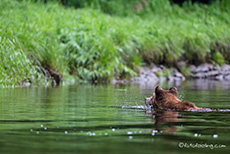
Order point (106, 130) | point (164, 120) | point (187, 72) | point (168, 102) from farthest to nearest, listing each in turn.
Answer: point (187, 72) → point (168, 102) → point (164, 120) → point (106, 130)

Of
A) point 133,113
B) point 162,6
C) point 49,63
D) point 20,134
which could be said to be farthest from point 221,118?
point 162,6

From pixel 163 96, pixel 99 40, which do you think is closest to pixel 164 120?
pixel 163 96

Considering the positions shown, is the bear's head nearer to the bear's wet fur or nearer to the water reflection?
the bear's wet fur

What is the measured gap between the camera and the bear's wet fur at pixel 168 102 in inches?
275

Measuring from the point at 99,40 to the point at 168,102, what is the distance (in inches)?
420

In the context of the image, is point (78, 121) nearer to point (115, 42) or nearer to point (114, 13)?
point (115, 42)

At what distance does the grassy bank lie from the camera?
44.3 feet

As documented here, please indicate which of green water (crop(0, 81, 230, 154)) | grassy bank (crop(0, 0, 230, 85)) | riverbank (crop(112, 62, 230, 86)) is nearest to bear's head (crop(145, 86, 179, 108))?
green water (crop(0, 81, 230, 154))

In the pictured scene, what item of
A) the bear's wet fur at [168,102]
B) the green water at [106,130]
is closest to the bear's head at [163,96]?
the bear's wet fur at [168,102]

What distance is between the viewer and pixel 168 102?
7.16 metres

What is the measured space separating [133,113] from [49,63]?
8585mm

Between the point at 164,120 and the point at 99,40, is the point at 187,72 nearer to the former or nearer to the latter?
the point at 99,40

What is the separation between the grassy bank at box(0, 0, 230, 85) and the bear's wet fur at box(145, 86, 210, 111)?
471 cm

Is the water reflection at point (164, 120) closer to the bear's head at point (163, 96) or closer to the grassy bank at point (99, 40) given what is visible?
the bear's head at point (163, 96)
